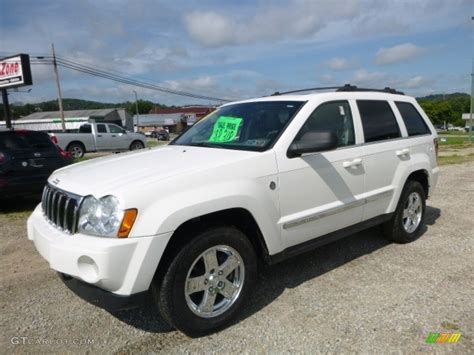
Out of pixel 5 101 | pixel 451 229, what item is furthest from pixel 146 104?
pixel 451 229

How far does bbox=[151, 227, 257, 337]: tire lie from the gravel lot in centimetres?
16

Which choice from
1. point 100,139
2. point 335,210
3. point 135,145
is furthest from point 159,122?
point 335,210

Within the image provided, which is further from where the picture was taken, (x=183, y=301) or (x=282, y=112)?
(x=282, y=112)

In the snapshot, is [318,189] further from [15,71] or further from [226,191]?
[15,71]

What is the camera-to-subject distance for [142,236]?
8.62 feet

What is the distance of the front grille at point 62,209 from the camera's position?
9.27 feet

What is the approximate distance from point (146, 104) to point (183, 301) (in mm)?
156877

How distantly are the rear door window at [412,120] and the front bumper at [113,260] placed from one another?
11.6ft

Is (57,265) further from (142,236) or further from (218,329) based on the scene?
(218,329)

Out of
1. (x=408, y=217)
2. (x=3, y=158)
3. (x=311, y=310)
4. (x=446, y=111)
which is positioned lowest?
(x=311, y=310)

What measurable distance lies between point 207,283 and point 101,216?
94cm

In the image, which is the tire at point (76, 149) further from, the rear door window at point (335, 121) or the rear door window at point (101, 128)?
the rear door window at point (335, 121)

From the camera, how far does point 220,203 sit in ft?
9.61

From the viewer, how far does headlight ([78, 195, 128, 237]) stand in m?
2.62
